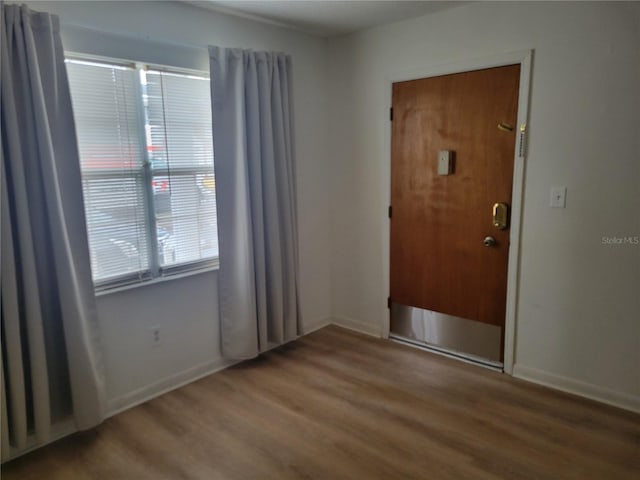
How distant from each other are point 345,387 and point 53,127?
2.19 m

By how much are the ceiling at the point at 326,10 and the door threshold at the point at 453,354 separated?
2.35 meters

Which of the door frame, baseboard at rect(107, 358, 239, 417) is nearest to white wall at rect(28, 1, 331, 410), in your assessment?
baseboard at rect(107, 358, 239, 417)

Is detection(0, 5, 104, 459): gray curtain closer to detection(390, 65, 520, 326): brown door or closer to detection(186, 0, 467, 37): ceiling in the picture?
detection(186, 0, 467, 37): ceiling

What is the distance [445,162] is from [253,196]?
→ 4.36ft

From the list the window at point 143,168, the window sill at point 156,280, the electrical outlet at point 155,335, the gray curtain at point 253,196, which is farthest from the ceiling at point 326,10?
the electrical outlet at point 155,335

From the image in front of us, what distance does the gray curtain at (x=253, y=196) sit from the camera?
290cm

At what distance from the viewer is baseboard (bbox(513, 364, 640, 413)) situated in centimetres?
256

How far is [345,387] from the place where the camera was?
2875 mm

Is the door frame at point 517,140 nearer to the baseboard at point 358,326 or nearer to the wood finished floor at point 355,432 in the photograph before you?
the wood finished floor at point 355,432

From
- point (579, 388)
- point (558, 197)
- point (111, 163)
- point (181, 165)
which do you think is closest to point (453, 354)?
point (579, 388)

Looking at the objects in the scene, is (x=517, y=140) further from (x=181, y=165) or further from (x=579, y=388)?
(x=181, y=165)

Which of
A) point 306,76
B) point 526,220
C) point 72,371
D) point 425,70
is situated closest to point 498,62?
point 425,70

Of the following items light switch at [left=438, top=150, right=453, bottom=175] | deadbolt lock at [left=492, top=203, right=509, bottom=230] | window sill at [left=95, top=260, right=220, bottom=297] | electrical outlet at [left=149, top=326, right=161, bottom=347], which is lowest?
electrical outlet at [left=149, top=326, right=161, bottom=347]

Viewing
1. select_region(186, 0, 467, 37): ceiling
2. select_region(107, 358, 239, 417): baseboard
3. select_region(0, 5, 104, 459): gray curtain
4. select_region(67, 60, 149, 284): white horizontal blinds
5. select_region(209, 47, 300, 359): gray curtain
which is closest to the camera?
select_region(0, 5, 104, 459): gray curtain
